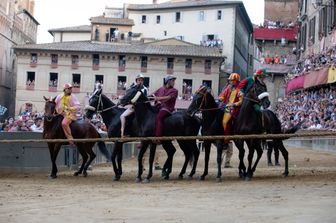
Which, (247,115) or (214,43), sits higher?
→ (214,43)

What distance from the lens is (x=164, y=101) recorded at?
1728 centimetres

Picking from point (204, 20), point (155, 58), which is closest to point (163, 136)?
point (155, 58)

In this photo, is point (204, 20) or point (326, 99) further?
point (204, 20)

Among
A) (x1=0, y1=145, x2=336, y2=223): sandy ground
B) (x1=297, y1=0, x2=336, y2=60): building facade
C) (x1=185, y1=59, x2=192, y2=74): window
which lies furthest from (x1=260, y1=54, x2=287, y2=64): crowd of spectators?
(x1=0, y1=145, x2=336, y2=223): sandy ground

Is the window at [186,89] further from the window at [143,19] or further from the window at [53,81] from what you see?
the window at [143,19]

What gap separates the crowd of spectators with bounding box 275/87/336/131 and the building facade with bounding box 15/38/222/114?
32.1m

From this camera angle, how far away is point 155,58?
256 ft

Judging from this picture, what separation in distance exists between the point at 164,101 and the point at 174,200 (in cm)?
566

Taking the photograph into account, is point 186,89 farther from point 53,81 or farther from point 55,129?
point 55,129

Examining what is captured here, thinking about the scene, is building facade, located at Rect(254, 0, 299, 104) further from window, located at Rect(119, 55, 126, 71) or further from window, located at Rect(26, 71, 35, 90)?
window, located at Rect(26, 71, 35, 90)

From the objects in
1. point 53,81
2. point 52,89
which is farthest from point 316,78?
point 53,81

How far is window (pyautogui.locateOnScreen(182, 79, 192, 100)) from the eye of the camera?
252ft

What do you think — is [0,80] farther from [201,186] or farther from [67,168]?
[201,186]

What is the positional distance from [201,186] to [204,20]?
79979 mm
